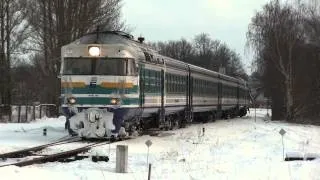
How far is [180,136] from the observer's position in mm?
24250

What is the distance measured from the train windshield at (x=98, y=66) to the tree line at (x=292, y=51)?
24956mm

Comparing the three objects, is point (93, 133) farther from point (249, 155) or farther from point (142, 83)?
point (249, 155)

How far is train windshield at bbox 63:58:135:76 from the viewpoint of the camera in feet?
69.1

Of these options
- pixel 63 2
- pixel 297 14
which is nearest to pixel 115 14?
pixel 63 2

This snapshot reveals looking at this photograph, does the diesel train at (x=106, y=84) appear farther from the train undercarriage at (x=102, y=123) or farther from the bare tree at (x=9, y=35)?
the bare tree at (x=9, y=35)

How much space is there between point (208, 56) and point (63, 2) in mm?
85412

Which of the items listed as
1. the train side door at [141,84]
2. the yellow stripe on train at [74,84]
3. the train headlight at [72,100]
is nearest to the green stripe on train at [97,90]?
the yellow stripe on train at [74,84]

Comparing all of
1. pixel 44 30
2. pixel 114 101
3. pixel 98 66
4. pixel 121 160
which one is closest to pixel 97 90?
pixel 114 101

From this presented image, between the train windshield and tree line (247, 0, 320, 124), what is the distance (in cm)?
2496

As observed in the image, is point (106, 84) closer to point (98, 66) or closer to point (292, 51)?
point (98, 66)

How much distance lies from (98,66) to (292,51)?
26679 mm

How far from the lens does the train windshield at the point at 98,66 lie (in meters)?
21.0

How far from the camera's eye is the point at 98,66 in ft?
69.5

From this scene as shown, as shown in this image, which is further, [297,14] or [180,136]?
[297,14]
